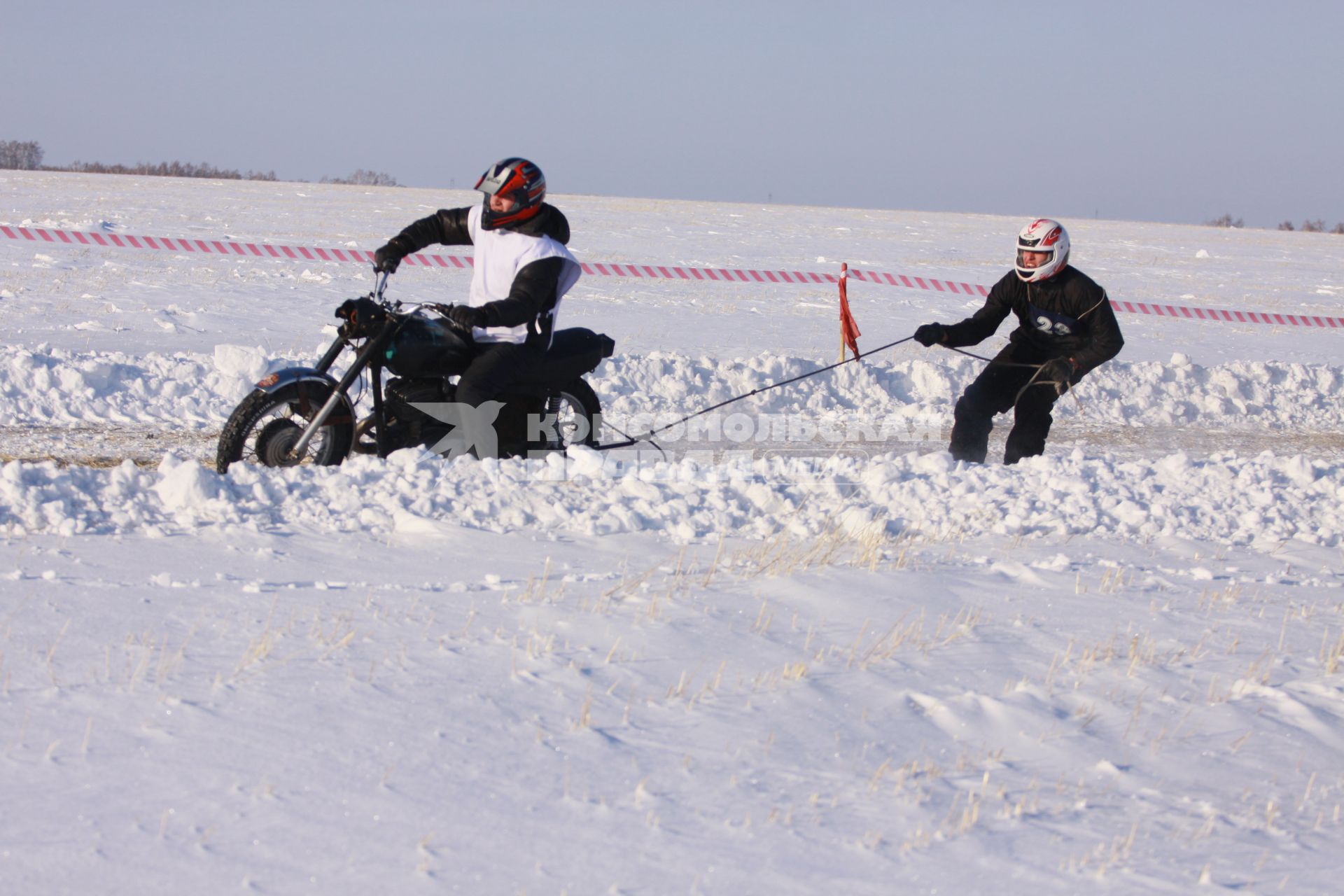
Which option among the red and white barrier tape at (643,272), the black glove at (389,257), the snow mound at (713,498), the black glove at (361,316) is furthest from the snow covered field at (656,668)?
the red and white barrier tape at (643,272)

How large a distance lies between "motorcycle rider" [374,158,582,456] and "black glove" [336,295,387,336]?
359 mm

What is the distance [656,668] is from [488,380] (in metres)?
2.79

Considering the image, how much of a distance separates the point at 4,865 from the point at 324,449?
3750mm

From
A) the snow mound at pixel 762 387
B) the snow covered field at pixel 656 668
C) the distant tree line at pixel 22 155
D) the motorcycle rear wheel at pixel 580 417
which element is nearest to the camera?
the snow covered field at pixel 656 668

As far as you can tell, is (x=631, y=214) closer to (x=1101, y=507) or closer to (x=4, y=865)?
(x=1101, y=507)

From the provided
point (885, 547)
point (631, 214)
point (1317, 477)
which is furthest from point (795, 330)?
point (631, 214)

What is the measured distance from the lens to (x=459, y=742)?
3555 millimetres

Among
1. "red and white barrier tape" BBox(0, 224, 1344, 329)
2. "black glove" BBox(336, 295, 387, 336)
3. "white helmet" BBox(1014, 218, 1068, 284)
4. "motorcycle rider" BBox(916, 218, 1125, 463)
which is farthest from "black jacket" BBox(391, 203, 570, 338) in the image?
"red and white barrier tape" BBox(0, 224, 1344, 329)

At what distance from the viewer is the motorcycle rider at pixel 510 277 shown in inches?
256

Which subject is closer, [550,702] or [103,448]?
[550,702]

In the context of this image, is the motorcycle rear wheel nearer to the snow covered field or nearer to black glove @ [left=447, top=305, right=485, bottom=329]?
Result: the snow covered field

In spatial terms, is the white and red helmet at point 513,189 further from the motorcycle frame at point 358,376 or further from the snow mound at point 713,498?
the snow mound at point 713,498

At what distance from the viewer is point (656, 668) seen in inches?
168

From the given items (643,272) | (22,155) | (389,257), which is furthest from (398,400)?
(22,155)
